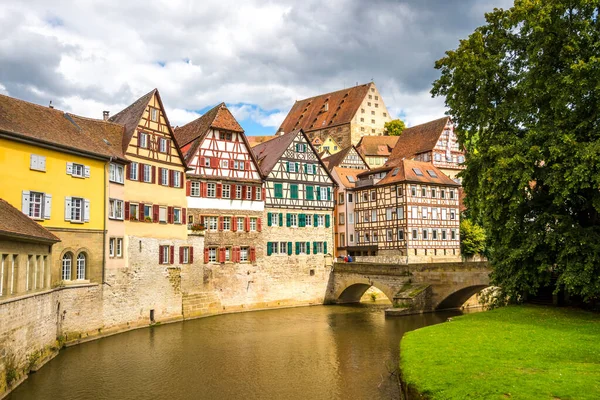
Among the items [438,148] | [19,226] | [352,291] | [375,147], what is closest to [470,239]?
[352,291]

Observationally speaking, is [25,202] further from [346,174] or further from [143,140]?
[346,174]

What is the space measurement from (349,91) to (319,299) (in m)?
44.3

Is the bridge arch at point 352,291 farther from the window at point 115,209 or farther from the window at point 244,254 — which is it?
the window at point 115,209

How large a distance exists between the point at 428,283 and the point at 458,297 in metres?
2.27

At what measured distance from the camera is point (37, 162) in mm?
19656

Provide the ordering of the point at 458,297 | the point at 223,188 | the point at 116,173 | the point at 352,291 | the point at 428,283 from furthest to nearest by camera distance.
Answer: the point at 352,291 < the point at 223,188 < the point at 458,297 < the point at 428,283 < the point at 116,173

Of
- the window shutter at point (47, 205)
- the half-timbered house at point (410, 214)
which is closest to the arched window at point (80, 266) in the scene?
the window shutter at point (47, 205)

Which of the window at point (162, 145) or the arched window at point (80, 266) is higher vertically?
the window at point (162, 145)

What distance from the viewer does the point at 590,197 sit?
671 inches

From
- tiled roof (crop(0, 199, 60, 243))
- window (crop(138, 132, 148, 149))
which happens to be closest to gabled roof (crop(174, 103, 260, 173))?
window (crop(138, 132, 148, 149))

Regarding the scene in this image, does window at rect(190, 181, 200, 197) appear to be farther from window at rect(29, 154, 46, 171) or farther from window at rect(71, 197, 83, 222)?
window at rect(29, 154, 46, 171)

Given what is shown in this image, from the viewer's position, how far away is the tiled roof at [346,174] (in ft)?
145

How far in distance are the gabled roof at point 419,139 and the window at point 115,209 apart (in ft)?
109

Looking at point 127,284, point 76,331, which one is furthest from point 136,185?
point 76,331
